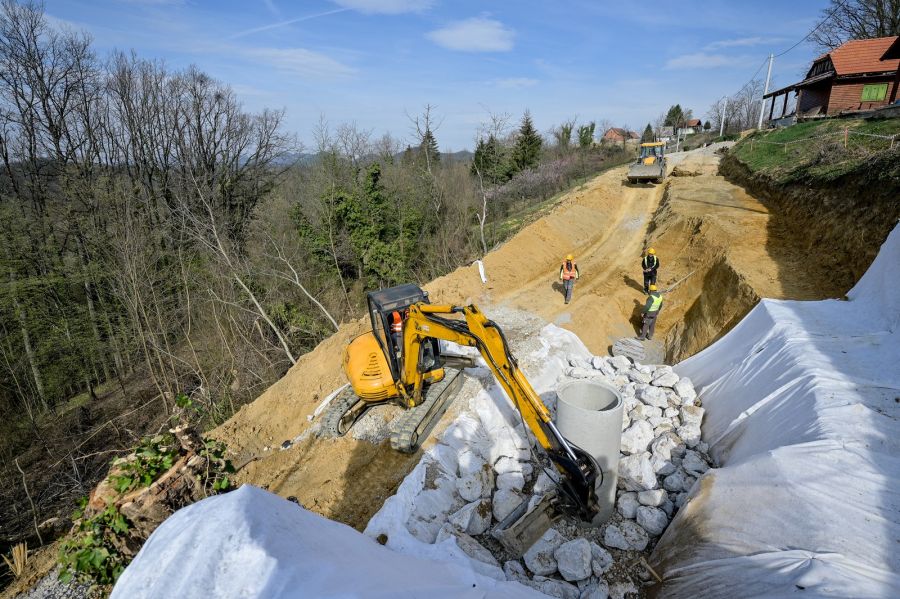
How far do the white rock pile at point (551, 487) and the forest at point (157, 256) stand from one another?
869 centimetres

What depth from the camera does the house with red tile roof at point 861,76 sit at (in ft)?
89.6

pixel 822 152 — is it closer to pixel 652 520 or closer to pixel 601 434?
pixel 601 434

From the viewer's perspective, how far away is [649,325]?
12.2 metres

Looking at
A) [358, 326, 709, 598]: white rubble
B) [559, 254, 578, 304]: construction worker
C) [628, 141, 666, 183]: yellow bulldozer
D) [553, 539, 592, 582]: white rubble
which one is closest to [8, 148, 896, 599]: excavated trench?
[559, 254, 578, 304]: construction worker

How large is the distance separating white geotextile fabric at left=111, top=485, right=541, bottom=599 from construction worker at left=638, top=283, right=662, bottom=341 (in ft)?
35.5

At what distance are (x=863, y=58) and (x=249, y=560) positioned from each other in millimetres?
42436

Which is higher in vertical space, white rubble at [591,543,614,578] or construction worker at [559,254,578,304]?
construction worker at [559,254,578,304]

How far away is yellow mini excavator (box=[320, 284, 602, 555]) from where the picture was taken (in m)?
5.23

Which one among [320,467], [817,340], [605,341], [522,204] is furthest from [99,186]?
[522,204]

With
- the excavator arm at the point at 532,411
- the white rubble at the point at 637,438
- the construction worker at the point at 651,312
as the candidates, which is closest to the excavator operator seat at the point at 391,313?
the excavator arm at the point at 532,411

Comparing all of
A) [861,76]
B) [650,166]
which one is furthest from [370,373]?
[861,76]

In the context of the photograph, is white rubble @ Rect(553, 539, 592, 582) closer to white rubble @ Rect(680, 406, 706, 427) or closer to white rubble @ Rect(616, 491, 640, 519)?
white rubble @ Rect(616, 491, 640, 519)

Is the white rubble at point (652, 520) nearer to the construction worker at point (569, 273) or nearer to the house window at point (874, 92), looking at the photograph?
the construction worker at point (569, 273)

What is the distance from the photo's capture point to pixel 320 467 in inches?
313
